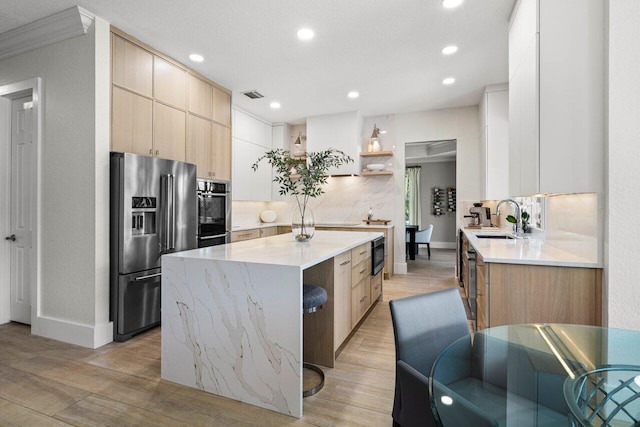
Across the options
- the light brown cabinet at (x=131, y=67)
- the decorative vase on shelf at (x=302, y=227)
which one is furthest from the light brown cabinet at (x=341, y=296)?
the light brown cabinet at (x=131, y=67)

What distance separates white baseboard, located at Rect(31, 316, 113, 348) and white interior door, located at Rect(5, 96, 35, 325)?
1.46 feet

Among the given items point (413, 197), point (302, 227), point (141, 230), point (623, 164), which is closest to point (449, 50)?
point (623, 164)

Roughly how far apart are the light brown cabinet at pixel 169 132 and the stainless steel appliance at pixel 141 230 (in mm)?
257

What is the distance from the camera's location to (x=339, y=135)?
5574 millimetres

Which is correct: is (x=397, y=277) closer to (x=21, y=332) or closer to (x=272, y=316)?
(x=272, y=316)

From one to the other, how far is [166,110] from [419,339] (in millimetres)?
3329

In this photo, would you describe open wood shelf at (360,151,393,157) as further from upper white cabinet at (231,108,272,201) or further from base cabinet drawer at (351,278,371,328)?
base cabinet drawer at (351,278,371,328)

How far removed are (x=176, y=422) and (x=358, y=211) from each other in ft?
15.2

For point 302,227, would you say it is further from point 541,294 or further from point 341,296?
point 541,294

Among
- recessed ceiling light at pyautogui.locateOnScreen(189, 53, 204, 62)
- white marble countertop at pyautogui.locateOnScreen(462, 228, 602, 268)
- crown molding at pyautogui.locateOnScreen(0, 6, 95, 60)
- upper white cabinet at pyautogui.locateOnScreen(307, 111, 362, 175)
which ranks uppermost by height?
recessed ceiling light at pyautogui.locateOnScreen(189, 53, 204, 62)

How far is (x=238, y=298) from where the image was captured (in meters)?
1.94

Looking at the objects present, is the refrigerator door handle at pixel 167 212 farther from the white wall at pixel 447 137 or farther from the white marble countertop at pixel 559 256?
the white wall at pixel 447 137

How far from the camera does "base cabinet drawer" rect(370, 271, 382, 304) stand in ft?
11.8

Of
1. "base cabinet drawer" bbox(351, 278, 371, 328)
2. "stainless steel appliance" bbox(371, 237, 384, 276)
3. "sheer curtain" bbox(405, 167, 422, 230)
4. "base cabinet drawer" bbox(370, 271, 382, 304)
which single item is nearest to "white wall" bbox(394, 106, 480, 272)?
"base cabinet drawer" bbox(370, 271, 382, 304)
